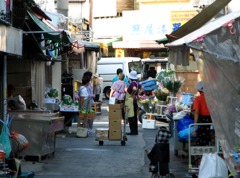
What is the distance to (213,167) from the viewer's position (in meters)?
8.88

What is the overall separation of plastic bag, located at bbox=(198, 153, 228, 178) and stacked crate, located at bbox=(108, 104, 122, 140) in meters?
6.90

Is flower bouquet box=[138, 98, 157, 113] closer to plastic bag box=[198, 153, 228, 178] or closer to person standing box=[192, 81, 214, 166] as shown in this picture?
person standing box=[192, 81, 214, 166]

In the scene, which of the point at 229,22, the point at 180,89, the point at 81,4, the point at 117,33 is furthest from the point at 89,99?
the point at 117,33

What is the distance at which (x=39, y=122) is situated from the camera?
12.9 meters

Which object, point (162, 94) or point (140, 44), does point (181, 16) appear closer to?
point (140, 44)

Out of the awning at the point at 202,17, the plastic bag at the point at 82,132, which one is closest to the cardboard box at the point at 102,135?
the plastic bag at the point at 82,132

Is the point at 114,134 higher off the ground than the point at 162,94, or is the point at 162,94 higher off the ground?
the point at 162,94

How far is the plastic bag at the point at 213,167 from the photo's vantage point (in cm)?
884

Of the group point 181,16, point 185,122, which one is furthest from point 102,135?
point 181,16

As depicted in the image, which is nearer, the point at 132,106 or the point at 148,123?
the point at 132,106

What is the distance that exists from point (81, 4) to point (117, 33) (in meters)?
8.91

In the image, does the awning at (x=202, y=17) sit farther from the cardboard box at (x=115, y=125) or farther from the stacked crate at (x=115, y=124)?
the cardboard box at (x=115, y=125)

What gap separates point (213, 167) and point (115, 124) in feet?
23.6

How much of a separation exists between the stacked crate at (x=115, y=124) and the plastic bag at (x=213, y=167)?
6.90 metres
